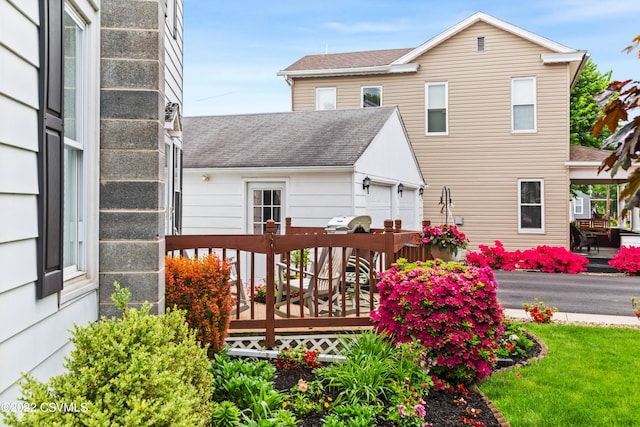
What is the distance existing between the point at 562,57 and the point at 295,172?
9644mm

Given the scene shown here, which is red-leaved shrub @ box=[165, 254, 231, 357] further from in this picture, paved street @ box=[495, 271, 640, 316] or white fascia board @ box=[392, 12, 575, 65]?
white fascia board @ box=[392, 12, 575, 65]

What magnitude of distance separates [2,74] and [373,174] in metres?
8.86

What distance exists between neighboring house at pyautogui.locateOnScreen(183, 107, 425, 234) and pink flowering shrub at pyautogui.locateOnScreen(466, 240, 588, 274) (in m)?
2.90

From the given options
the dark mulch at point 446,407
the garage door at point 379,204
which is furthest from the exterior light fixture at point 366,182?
the dark mulch at point 446,407

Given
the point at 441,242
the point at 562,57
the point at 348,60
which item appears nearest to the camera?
the point at 441,242

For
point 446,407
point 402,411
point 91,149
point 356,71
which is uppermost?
point 356,71

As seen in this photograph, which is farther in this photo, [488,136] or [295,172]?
[488,136]

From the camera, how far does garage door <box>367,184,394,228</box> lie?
10898 mm

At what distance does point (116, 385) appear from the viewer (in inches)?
86.4

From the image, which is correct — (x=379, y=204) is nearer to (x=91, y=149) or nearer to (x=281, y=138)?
(x=281, y=138)

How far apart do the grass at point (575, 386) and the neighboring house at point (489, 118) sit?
944cm

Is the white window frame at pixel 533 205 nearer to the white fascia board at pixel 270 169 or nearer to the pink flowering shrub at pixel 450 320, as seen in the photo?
the white fascia board at pixel 270 169

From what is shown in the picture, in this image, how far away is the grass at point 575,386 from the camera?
13.0 ft

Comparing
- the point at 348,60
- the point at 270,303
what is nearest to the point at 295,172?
the point at 270,303
